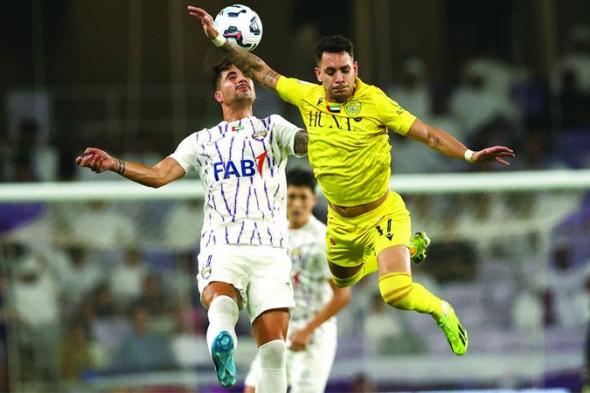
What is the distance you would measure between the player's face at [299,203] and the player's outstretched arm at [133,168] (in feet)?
4.76

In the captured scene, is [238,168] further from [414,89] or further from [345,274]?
[414,89]

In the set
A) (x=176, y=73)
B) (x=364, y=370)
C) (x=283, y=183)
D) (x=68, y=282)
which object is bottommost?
(x=364, y=370)

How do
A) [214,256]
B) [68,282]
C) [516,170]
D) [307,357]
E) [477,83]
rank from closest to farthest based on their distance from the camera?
[214,256] → [307,357] → [68,282] → [516,170] → [477,83]

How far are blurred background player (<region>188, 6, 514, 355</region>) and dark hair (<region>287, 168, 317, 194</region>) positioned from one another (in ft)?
3.57

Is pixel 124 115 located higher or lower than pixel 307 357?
higher

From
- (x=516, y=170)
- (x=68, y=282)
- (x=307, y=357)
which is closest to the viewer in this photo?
(x=307, y=357)

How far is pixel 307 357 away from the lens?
9.24 meters

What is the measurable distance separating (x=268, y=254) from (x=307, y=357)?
1.64 m

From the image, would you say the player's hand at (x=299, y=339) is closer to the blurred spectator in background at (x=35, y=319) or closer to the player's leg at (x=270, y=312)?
the player's leg at (x=270, y=312)

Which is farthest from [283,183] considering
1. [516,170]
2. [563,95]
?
[563,95]

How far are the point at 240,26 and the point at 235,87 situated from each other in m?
0.39

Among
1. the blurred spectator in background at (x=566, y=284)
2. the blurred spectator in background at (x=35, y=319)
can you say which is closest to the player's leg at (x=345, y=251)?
the blurred spectator in background at (x=35, y=319)

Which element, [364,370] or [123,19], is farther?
[123,19]

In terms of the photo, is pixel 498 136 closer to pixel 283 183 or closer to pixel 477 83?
pixel 477 83
